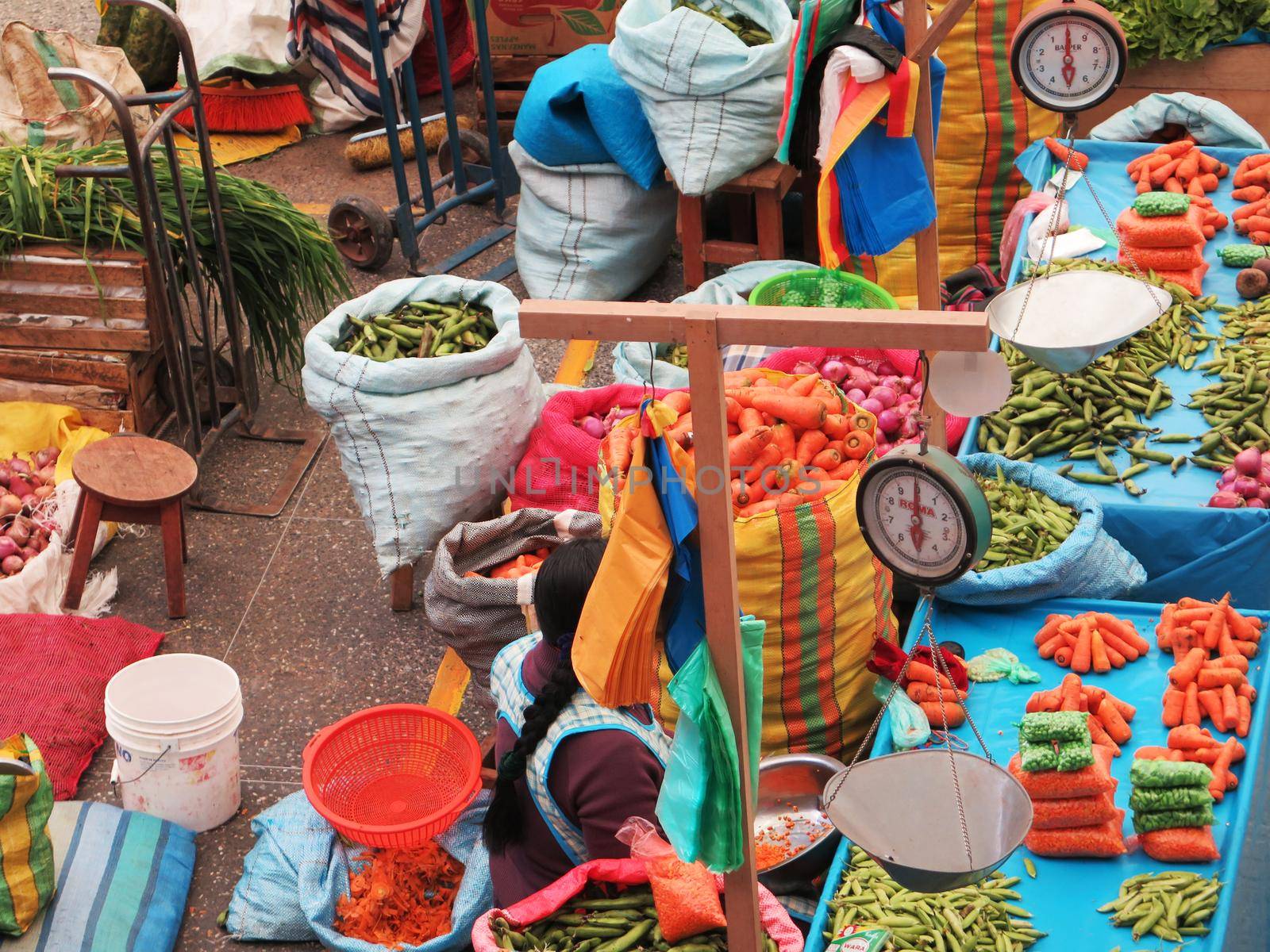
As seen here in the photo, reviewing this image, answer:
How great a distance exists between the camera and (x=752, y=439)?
380 cm

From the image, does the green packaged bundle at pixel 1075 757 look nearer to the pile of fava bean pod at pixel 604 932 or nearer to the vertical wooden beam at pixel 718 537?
the pile of fava bean pod at pixel 604 932

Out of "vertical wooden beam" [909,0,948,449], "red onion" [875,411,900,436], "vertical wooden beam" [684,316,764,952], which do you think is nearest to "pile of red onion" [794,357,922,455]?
"red onion" [875,411,900,436]

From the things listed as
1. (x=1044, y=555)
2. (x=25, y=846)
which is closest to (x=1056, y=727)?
(x=1044, y=555)

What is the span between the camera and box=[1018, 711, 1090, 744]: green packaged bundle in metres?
3.26

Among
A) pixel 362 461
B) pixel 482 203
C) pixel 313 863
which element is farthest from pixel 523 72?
pixel 313 863

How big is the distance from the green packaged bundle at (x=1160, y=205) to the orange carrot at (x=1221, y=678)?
2245mm

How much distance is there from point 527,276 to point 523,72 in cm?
169

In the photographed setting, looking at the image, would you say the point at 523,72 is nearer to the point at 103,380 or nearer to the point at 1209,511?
the point at 103,380

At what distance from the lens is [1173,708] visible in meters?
3.62

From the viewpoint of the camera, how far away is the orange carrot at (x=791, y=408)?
12.9 ft

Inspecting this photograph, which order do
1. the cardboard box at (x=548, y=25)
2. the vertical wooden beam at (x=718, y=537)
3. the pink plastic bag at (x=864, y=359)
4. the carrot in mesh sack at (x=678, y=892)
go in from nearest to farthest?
the vertical wooden beam at (x=718, y=537) → the carrot in mesh sack at (x=678, y=892) → the pink plastic bag at (x=864, y=359) → the cardboard box at (x=548, y=25)

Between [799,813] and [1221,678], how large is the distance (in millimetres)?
1173

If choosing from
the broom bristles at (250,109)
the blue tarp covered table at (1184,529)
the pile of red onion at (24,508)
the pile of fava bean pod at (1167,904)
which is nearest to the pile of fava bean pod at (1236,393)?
the blue tarp covered table at (1184,529)

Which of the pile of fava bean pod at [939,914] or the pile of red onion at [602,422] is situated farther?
the pile of red onion at [602,422]
